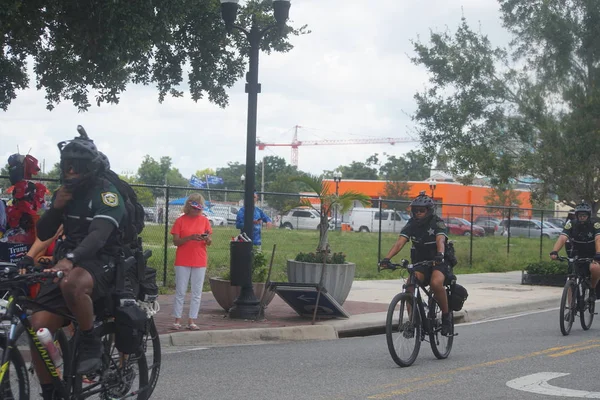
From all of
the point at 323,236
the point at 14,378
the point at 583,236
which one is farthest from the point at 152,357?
the point at 583,236

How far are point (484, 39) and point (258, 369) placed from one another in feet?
54.3

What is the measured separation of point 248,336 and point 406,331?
2779 mm

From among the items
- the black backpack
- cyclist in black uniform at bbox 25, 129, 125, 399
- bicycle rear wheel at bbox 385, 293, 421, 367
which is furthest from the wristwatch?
bicycle rear wheel at bbox 385, 293, 421, 367

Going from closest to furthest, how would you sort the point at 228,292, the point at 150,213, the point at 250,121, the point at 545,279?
the point at 250,121, the point at 228,292, the point at 150,213, the point at 545,279

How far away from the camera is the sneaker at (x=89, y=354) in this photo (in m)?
5.77

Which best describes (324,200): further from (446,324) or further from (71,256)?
(71,256)

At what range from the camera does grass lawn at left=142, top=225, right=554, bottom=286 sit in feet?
58.9

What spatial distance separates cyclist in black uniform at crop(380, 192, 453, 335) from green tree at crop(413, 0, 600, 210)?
13.0 meters

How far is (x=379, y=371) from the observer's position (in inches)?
358

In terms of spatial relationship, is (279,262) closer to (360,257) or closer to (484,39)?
(360,257)

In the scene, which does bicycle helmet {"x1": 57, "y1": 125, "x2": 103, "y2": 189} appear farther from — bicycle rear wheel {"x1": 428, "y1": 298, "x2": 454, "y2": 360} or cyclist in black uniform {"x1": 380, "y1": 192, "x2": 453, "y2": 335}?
bicycle rear wheel {"x1": 428, "y1": 298, "x2": 454, "y2": 360}

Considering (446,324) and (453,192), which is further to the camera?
(453,192)

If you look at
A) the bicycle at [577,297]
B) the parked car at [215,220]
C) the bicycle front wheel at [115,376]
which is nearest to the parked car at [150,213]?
the parked car at [215,220]

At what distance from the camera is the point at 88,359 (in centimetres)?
581
